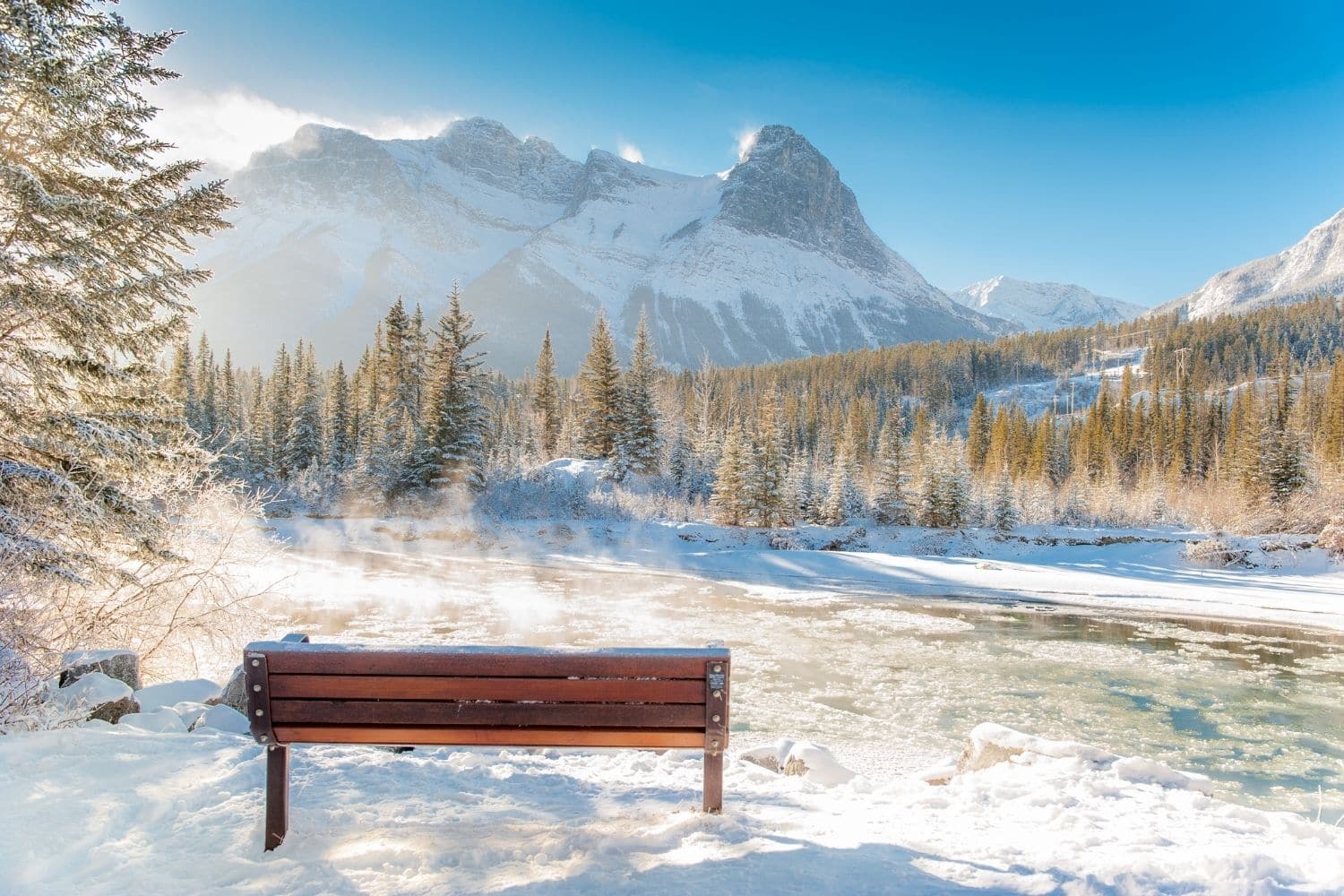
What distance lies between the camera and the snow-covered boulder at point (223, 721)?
18.6 ft

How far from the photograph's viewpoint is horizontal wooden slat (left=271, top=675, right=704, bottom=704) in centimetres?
346

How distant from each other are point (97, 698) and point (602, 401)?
3719 cm

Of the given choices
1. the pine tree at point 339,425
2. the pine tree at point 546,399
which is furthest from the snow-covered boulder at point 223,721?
the pine tree at point 546,399

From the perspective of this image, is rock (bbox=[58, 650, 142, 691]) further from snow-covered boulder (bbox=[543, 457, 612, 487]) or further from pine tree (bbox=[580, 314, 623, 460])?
pine tree (bbox=[580, 314, 623, 460])

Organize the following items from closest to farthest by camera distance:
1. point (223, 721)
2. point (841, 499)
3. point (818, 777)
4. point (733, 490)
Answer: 1. point (223, 721)
2. point (818, 777)
3. point (733, 490)
4. point (841, 499)

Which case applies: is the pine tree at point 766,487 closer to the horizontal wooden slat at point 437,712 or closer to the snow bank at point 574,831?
the snow bank at point 574,831

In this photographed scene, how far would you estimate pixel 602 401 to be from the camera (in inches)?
1661

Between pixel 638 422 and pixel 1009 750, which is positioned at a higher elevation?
pixel 638 422

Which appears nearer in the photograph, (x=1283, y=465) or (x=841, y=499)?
(x=1283, y=465)

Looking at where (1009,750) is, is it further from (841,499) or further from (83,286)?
(841,499)

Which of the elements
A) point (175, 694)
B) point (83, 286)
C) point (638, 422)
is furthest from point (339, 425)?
point (175, 694)

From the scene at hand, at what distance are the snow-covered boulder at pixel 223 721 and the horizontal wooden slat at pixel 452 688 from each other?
9.24 ft

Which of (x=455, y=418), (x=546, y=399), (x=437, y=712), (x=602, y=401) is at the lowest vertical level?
(x=437, y=712)

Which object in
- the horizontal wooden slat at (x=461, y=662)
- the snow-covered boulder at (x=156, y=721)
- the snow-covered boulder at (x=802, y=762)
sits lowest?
the snow-covered boulder at (x=802, y=762)
